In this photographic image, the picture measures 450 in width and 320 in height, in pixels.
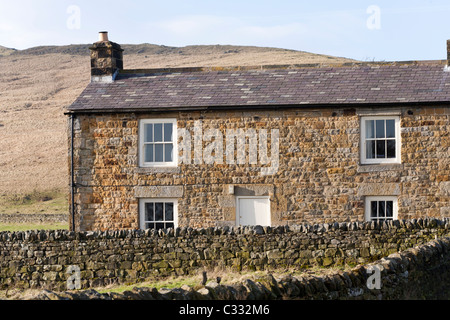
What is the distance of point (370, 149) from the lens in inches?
753

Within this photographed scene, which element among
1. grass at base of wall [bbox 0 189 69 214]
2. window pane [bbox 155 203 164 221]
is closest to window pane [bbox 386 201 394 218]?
window pane [bbox 155 203 164 221]

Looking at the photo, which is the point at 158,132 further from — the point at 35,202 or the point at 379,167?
the point at 35,202

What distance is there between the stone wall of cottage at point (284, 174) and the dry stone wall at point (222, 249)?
515cm

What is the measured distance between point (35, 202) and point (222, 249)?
38.6m

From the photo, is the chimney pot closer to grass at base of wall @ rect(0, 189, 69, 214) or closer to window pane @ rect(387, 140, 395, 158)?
window pane @ rect(387, 140, 395, 158)

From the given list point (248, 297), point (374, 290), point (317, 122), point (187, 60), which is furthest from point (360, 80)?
point (187, 60)

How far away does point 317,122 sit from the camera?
1909 cm

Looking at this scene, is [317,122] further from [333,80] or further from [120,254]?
[120,254]

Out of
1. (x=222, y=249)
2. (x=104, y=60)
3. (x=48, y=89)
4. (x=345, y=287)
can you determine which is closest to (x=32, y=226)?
(x=104, y=60)

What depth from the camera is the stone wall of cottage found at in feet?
61.5

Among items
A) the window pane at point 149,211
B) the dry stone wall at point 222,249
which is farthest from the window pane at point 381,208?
the window pane at point 149,211

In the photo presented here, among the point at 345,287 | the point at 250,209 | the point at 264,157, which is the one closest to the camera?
the point at 345,287

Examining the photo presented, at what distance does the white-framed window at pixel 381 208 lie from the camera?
1888 centimetres

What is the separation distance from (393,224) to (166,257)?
14.2 feet
